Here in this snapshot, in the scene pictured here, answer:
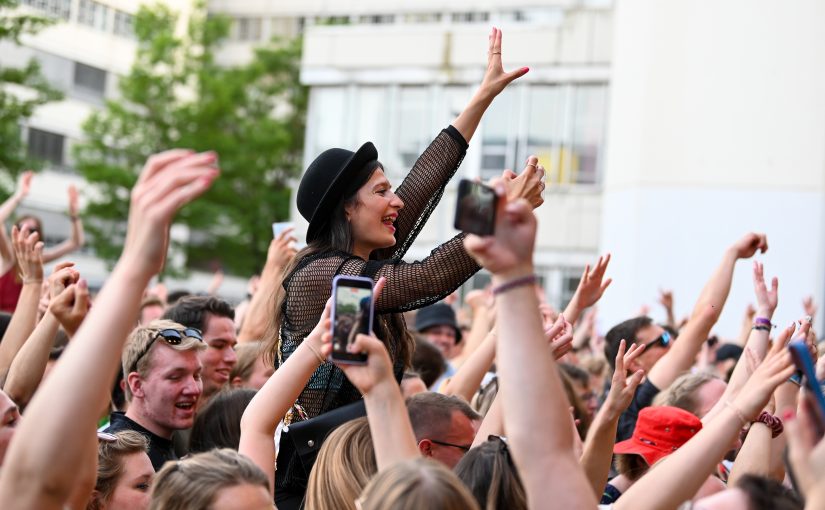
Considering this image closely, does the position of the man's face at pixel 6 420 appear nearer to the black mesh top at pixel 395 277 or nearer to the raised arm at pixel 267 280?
the black mesh top at pixel 395 277

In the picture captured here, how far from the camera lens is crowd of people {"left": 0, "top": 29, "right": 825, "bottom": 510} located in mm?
2553

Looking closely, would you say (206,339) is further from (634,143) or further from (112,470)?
(634,143)

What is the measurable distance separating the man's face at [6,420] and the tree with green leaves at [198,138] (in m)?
26.9

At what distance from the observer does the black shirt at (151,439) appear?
16.3ft

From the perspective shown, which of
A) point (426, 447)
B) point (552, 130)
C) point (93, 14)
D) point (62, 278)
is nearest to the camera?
point (426, 447)

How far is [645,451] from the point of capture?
4.74 meters

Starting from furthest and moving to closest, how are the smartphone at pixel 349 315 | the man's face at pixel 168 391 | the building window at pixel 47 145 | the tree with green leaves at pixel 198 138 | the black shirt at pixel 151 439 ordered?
the building window at pixel 47 145
the tree with green leaves at pixel 198 138
the man's face at pixel 168 391
the black shirt at pixel 151 439
the smartphone at pixel 349 315

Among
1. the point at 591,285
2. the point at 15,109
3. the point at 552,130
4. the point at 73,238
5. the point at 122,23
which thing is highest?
the point at 122,23

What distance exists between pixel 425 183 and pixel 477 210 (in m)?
2.08

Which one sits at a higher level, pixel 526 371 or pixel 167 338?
pixel 526 371

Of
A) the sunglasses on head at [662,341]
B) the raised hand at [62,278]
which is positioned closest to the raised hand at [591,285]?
the sunglasses on head at [662,341]

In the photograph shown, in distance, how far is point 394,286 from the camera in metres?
3.98

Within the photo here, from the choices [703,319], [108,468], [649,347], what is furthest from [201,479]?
Result: [649,347]

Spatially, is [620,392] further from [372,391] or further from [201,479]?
[201,479]
